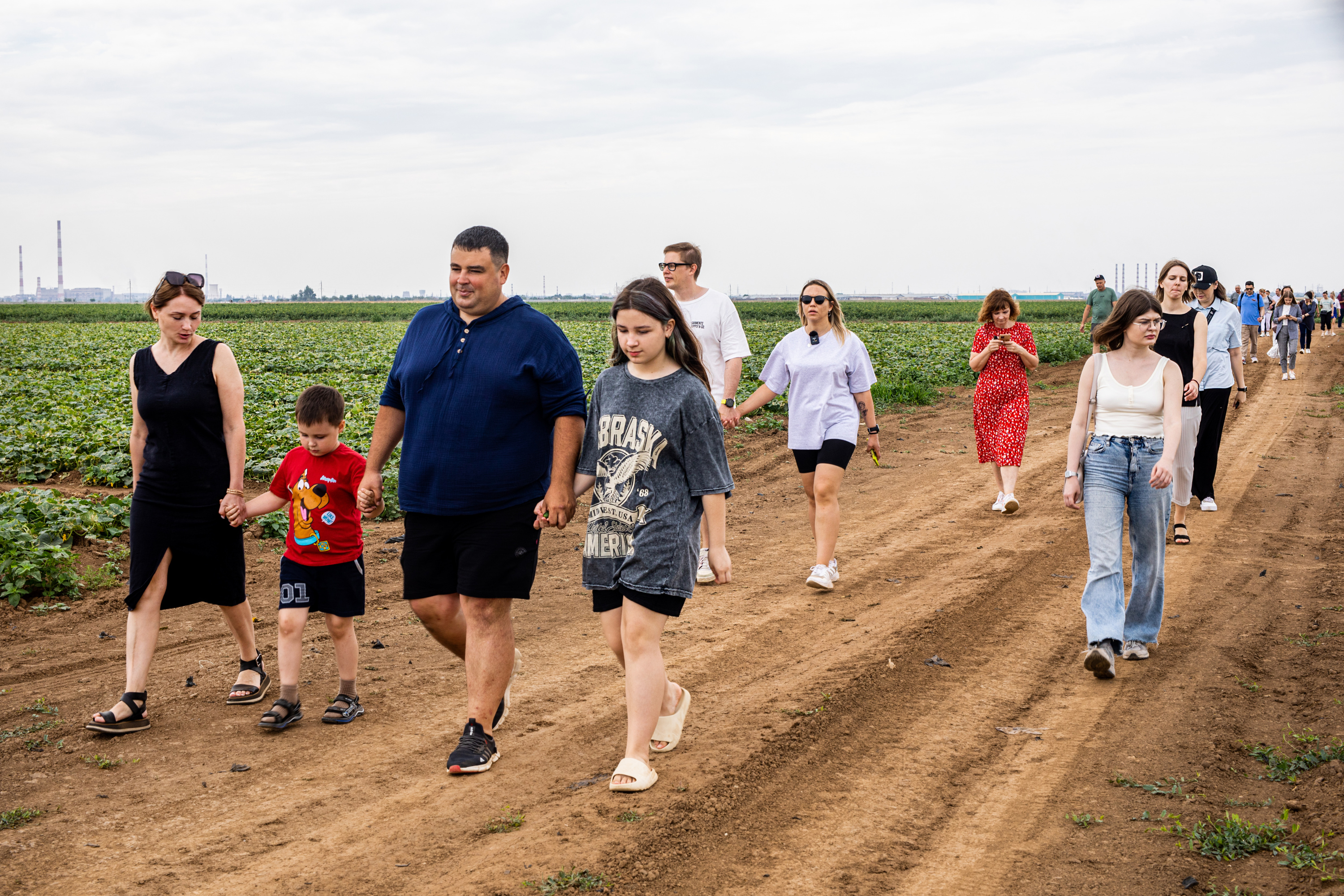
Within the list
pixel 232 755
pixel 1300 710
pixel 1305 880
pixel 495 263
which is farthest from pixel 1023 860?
pixel 232 755

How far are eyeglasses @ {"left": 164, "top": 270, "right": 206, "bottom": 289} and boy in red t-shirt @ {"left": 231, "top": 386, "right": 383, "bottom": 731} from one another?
0.75 metres

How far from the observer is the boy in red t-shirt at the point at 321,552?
15.8 ft

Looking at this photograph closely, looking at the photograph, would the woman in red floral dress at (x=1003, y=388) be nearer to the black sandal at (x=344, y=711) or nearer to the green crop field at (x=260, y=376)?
the green crop field at (x=260, y=376)

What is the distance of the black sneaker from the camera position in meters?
4.20

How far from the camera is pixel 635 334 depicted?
3980mm

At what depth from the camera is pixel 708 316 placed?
22.8 feet

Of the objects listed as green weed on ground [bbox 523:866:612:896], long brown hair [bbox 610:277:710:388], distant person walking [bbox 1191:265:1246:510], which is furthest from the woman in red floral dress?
green weed on ground [bbox 523:866:612:896]

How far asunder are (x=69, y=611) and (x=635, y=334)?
4830 millimetres

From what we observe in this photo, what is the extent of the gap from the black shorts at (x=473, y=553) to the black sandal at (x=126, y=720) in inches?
59.6

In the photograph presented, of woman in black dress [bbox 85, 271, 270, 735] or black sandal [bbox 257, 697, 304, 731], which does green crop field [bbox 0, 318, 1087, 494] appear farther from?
black sandal [bbox 257, 697, 304, 731]

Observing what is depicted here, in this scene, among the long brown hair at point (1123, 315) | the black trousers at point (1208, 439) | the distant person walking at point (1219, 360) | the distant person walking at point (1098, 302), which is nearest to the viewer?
the long brown hair at point (1123, 315)

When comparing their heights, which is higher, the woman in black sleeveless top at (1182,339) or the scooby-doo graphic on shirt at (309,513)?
the woman in black sleeveless top at (1182,339)

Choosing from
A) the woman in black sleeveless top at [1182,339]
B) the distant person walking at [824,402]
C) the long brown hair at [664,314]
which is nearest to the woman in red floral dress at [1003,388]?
the woman in black sleeveless top at [1182,339]

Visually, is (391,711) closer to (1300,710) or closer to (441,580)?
(441,580)
